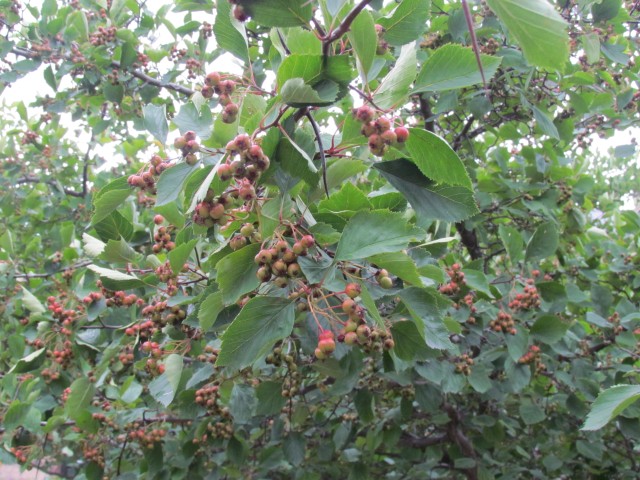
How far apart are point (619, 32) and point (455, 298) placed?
2.10 m

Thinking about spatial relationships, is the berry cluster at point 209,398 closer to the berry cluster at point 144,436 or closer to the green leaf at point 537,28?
the berry cluster at point 144,436

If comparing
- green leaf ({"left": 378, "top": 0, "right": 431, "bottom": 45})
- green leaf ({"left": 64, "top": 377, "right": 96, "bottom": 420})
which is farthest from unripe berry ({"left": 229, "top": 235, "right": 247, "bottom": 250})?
green leaf ({"left": 64, "top": 377, "right": 96, "bottom": 420})

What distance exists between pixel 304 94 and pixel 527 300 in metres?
2.13

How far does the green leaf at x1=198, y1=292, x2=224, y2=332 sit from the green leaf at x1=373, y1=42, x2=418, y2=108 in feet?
2.13

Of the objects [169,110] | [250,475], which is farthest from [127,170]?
[250,475]

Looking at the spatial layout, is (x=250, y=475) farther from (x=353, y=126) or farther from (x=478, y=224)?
(x=353, y=126)

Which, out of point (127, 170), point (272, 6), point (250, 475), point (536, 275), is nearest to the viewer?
point (272, 6)

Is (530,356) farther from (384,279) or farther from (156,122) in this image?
(156,122)

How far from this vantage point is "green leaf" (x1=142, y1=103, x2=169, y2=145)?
170 cm

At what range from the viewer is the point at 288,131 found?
4.43ft

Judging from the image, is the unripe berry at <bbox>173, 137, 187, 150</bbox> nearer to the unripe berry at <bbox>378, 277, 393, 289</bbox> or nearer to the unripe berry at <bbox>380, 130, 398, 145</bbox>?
the unripe berry at <bbox>380, 130, 398, 145</bbox>

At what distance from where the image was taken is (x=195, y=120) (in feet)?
4.86

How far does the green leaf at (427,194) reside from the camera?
1.38 metres

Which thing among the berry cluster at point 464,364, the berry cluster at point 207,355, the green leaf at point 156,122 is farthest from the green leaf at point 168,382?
the berry cluster at point 464,364
